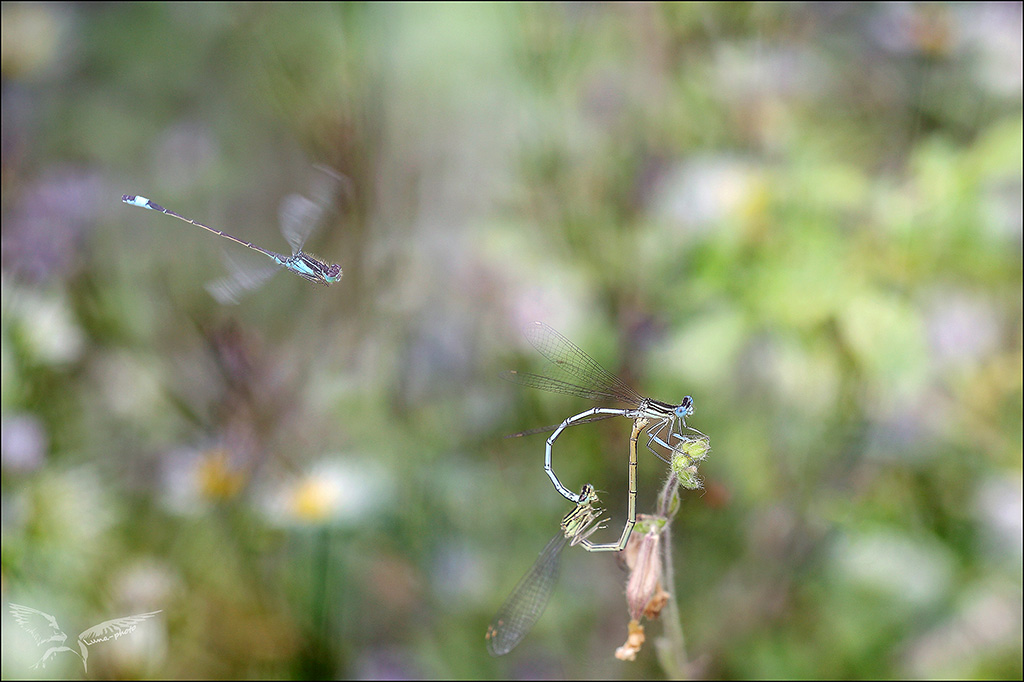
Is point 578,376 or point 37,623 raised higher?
point 578,376

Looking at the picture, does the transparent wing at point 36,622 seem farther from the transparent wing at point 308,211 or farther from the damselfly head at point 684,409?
the damselfly head at point 684,409

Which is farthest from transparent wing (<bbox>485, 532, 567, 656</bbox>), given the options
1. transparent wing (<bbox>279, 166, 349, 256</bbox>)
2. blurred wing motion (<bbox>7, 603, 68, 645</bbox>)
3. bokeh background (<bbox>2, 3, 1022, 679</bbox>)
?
blurred wing motion (<bbox>7, 603, 68, 645</bbox>)

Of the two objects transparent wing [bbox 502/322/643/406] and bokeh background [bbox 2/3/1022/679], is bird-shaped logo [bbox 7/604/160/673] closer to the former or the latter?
bokeh background [bbox 2/3/1022/679]

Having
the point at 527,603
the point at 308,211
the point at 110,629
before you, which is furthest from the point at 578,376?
the point at 110,629

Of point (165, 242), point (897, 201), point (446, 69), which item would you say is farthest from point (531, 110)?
point (165, 242)

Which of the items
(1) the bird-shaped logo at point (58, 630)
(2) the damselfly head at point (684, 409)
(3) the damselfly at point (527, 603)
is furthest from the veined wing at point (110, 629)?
(2) the damselfly head at point (684, 409)

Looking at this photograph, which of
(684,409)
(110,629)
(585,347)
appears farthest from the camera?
(585,347)

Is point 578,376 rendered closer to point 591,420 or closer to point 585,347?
point 591,420
